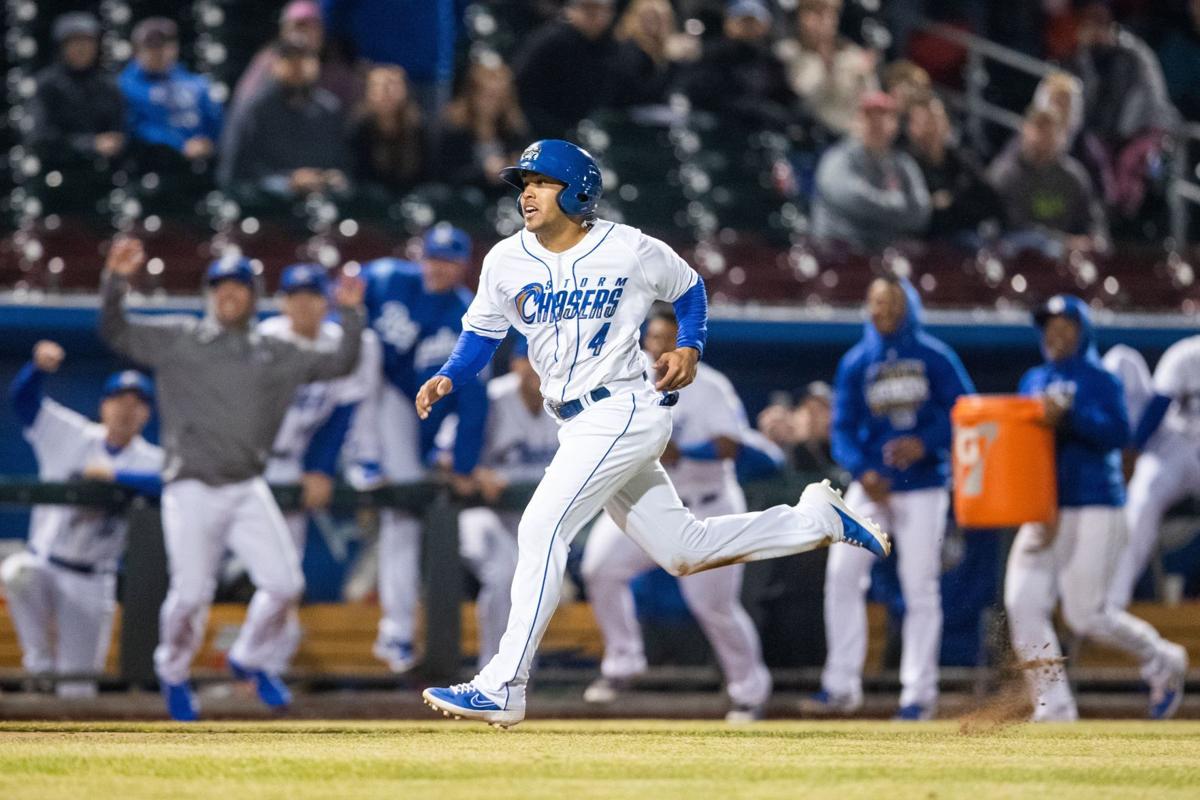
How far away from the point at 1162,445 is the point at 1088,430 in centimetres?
135

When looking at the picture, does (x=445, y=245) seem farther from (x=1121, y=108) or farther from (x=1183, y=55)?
→ (x=1183, y=55)

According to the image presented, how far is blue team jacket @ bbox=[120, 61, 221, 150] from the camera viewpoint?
10.5 m

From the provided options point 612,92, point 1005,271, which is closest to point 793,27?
point 612,92

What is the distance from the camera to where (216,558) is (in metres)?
7.84

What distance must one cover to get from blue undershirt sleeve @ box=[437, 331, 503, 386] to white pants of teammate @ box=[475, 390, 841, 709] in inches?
13.3

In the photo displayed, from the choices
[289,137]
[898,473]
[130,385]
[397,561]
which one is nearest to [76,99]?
[289,137]

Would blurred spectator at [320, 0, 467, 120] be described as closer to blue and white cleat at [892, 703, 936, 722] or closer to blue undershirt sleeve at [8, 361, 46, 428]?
blue undershirt sleeve at [8, 361, 46, 428]

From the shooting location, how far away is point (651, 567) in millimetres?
8750

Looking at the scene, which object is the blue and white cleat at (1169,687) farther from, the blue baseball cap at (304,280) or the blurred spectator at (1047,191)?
the blue baseball cap at (304,280)

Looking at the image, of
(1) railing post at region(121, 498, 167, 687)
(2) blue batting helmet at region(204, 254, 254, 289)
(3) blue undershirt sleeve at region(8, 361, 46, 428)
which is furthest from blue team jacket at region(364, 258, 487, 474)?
(3) blue undershirt sleeve at region(8, 361, 46, 428)

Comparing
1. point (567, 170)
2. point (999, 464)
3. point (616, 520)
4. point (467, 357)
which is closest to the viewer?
point (567, 170)

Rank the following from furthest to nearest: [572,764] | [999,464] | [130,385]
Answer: [130,385] → [999,464] → [572,764]

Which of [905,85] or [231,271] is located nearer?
[231,271]

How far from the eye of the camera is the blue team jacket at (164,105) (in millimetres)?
10523
